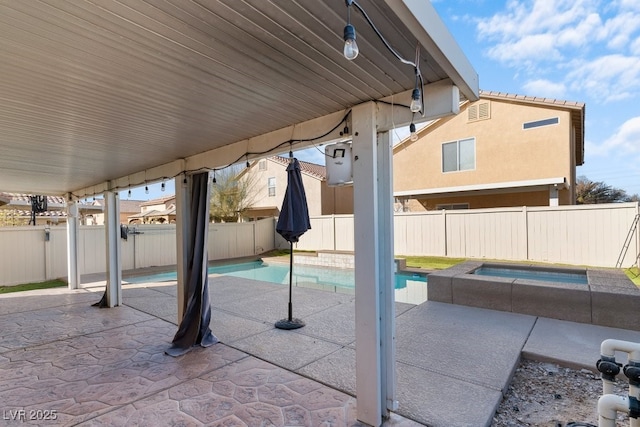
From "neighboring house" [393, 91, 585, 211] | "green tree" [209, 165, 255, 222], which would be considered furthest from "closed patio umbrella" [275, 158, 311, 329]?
"green tree" [209, 165, 255, 222]

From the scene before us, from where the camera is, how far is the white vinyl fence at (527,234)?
941 cm

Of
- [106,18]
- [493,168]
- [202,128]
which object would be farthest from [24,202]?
[493,168]

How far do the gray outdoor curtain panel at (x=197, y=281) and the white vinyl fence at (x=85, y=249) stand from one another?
765cm

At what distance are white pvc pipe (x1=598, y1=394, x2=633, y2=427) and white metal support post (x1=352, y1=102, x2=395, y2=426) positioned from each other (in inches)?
54.1

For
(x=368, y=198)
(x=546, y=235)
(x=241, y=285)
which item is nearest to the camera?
(x=368, y=198)

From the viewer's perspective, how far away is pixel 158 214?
858 inches

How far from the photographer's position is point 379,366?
2738 mm

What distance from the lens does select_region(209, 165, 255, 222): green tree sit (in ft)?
60.8

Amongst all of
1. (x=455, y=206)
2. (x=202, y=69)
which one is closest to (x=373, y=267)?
(x=202, y=69)

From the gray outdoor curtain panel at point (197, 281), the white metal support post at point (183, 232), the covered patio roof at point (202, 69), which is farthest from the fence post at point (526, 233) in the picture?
the white metal support post at point (183, 232)

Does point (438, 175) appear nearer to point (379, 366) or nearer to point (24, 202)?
point (379, 366)

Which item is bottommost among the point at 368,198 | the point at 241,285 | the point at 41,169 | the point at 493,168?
the point at 241,285

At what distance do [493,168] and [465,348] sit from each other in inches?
428

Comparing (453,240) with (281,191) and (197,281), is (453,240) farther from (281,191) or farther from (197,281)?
(281,191)
